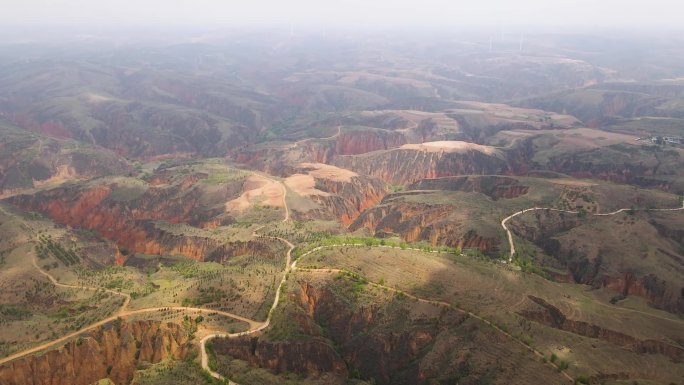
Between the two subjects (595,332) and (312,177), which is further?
(312,177)

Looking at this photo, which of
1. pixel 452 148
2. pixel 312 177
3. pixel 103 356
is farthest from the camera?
pixel 452 148

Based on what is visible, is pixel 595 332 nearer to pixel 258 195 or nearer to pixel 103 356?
pixel 103 356

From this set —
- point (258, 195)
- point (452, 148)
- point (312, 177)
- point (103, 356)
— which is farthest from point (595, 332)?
point (452, 148)

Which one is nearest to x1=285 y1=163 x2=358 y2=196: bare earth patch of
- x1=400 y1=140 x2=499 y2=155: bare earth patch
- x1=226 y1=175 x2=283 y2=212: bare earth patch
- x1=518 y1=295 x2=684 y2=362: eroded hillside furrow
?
x1=226 y1=175 x2=283 y2=212: bare earth patch

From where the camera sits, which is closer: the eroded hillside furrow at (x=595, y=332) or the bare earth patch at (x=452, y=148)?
the eroded hillside furrow at (x=595, y=332)

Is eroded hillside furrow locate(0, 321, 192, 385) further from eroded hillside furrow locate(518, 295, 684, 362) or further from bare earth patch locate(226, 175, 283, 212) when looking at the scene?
bare earth patch locate(226, 175, 283, 212)

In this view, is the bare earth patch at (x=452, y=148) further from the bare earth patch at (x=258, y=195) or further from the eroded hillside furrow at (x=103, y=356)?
the eroded hillside furrow at (x=103, y=356)

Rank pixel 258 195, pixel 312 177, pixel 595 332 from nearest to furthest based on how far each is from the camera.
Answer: pixel 595 332 → pixel 258 195 → pixel 312 177

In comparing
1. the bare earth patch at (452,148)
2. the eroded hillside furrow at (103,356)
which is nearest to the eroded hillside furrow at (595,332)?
the eroded hillside furrow at (103,356)

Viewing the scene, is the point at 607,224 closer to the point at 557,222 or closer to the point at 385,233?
the point at 557,222

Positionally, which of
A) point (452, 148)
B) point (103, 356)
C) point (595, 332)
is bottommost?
point (452, 148)

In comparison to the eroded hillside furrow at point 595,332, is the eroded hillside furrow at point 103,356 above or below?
above
